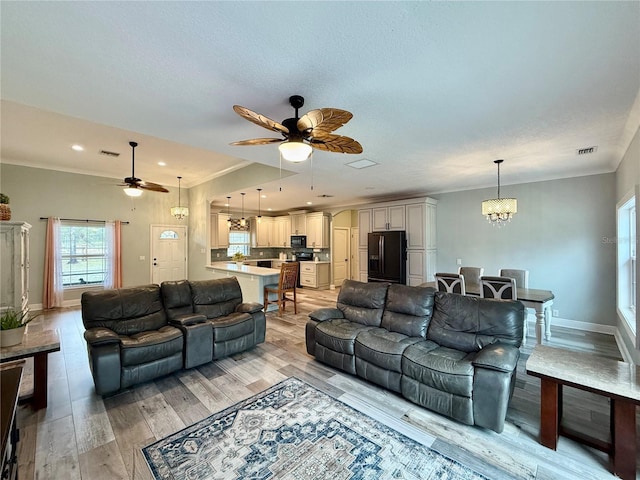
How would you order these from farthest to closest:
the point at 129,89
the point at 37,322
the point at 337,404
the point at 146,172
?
1. the point at 146,172
2. the point at 37,322
3. the point at 337,404
4. the point at 129,89

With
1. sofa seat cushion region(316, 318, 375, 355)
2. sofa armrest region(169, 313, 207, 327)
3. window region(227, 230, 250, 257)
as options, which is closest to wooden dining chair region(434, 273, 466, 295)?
sofa seat cushion region(316, 318, 375, 355)

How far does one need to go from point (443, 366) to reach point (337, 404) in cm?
102

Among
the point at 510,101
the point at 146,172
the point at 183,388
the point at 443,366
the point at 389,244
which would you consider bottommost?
the point at 183,388

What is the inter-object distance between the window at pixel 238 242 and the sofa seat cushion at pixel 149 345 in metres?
6.67

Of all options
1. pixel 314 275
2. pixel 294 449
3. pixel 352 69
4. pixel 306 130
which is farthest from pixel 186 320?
pixel 314 275

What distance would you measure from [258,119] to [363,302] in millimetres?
2544

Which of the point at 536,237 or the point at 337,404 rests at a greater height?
the point at 536,237

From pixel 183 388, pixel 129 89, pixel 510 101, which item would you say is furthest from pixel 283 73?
pixel 183 388

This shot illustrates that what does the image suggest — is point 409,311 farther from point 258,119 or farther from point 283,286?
point 283,286

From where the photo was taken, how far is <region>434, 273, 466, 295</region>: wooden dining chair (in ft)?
12.9

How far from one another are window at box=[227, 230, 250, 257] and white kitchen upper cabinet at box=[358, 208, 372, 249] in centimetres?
462

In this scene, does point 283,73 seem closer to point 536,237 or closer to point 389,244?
point 389,244

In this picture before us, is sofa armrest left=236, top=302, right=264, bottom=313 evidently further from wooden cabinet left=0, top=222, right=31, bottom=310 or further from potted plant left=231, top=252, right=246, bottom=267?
wooden cabinet left=0, top=222, right=31, bottom=310

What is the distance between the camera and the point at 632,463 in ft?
5.65
